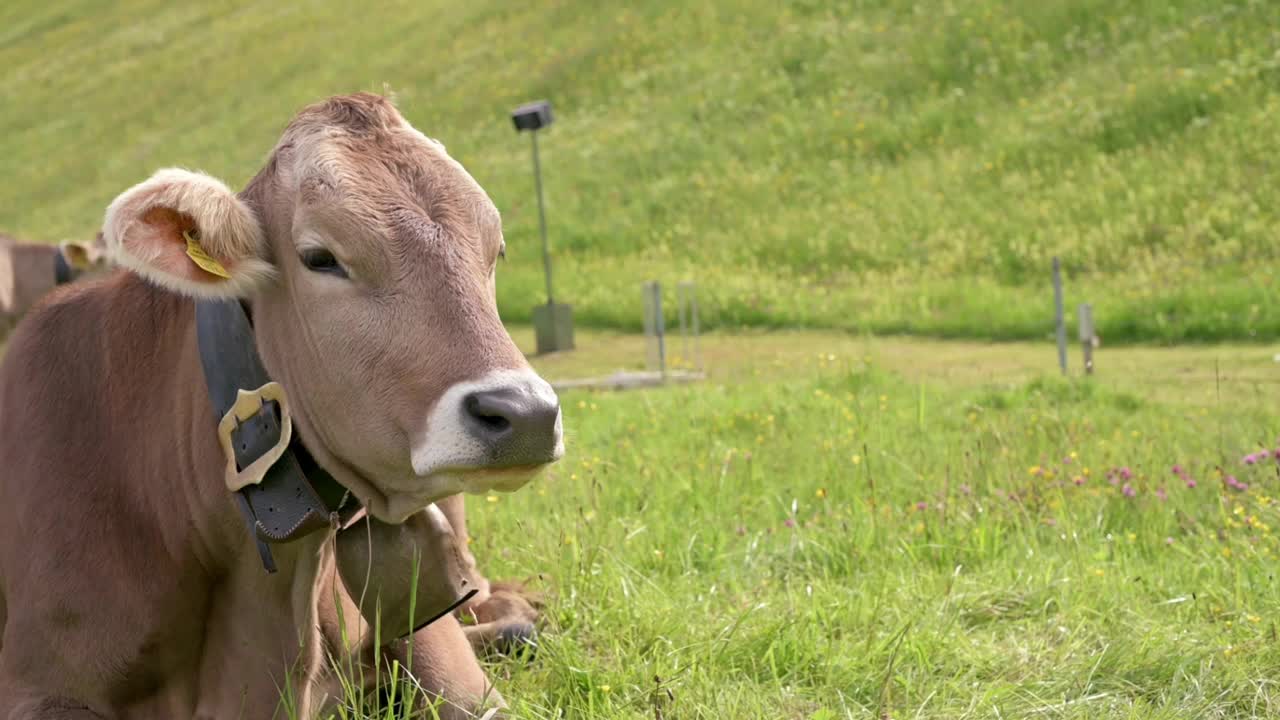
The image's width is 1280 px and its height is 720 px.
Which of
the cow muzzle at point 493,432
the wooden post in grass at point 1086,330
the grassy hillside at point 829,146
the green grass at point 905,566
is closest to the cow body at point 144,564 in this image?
the cow muzzle at point 493,432

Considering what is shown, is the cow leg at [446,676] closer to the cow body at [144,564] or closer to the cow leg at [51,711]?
the cow body at [144,564]

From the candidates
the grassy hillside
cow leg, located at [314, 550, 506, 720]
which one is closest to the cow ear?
cow leg, located at [314, 550, 506, 720]

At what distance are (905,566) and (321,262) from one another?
2721 mm

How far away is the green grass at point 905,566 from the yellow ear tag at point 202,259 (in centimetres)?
141

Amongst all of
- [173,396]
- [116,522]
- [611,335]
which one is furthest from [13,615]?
[611,335]

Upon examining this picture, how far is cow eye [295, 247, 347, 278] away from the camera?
2.78 meters

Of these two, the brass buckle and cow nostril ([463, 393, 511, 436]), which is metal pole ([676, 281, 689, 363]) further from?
cow nostril ([463, 393, 511, 436])

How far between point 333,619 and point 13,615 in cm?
71

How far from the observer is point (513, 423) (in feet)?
8.05

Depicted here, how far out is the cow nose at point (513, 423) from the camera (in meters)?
2.46

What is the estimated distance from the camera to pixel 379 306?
2711 mm

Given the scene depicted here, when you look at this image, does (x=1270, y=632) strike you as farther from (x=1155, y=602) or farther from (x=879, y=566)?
(x=879, y=566)

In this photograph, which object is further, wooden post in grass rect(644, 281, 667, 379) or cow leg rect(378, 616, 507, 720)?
wooden post in grass rect(644, 281, 667, 379)

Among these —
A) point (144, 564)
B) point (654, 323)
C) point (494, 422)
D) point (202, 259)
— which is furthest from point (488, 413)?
point (654, 323)
